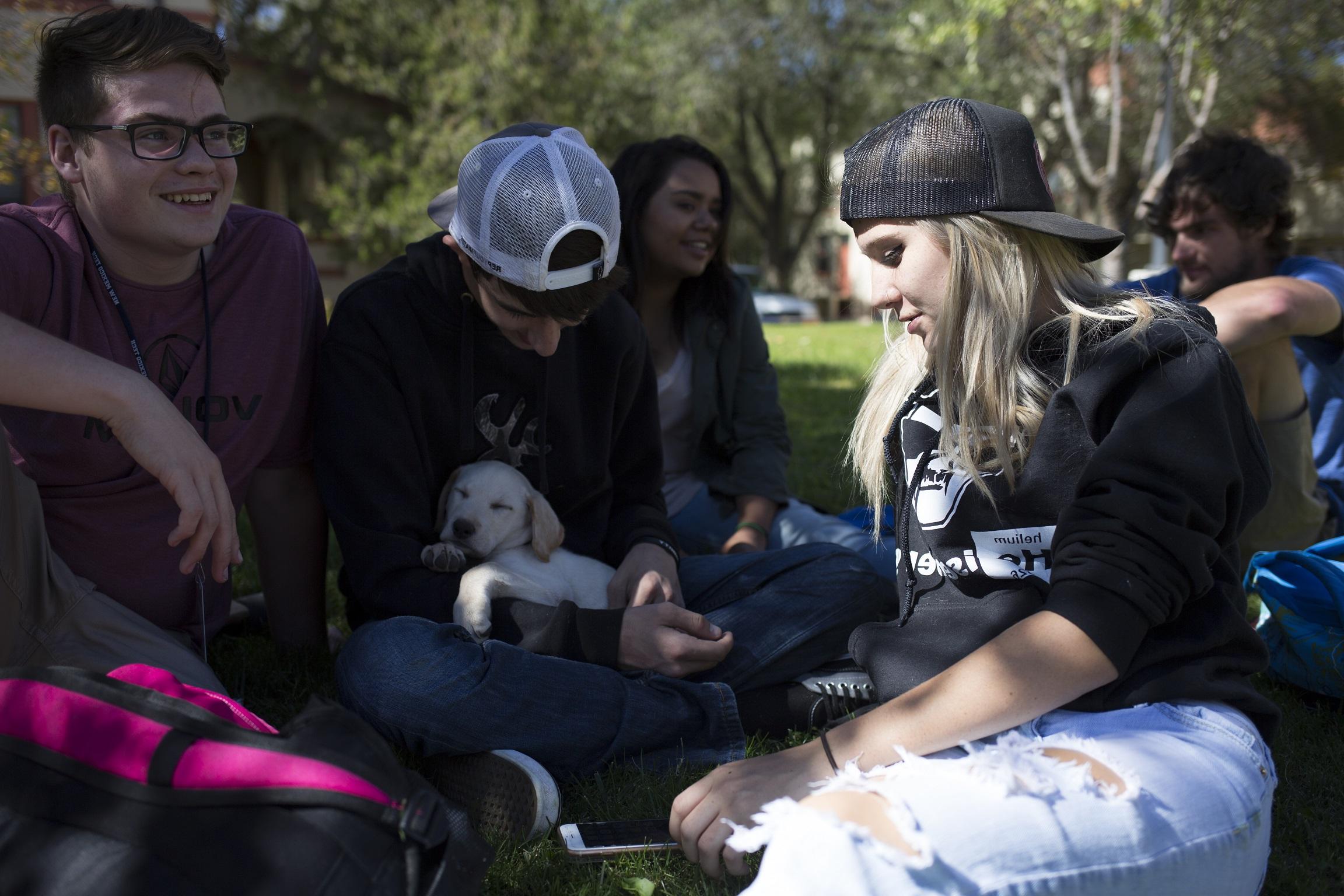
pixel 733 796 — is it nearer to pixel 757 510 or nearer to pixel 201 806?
pixel 201 806

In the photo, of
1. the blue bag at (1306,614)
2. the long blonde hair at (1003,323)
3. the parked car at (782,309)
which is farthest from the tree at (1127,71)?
the long blonde hair at (1003,323)

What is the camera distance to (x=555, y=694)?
278 cm

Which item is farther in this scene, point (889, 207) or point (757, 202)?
point (757, 202)

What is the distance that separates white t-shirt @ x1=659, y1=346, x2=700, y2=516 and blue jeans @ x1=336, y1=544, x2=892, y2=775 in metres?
1.35

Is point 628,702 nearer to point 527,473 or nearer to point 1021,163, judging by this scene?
point 527,473

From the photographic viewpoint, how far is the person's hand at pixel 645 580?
3.22 metres

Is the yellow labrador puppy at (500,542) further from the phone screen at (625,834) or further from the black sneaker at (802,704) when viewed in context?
the phone screen at (625,834)

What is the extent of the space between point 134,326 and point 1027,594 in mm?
2372

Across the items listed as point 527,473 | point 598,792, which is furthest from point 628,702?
point 527,473

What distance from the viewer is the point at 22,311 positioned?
2762 millimetres

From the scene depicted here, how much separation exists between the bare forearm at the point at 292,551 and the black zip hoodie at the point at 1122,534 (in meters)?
1.91

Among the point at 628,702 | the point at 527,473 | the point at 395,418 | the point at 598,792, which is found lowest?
the point at 598,792

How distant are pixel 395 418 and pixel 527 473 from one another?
0.51 metres

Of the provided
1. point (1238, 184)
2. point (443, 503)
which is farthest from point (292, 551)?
point (1238, 184)
